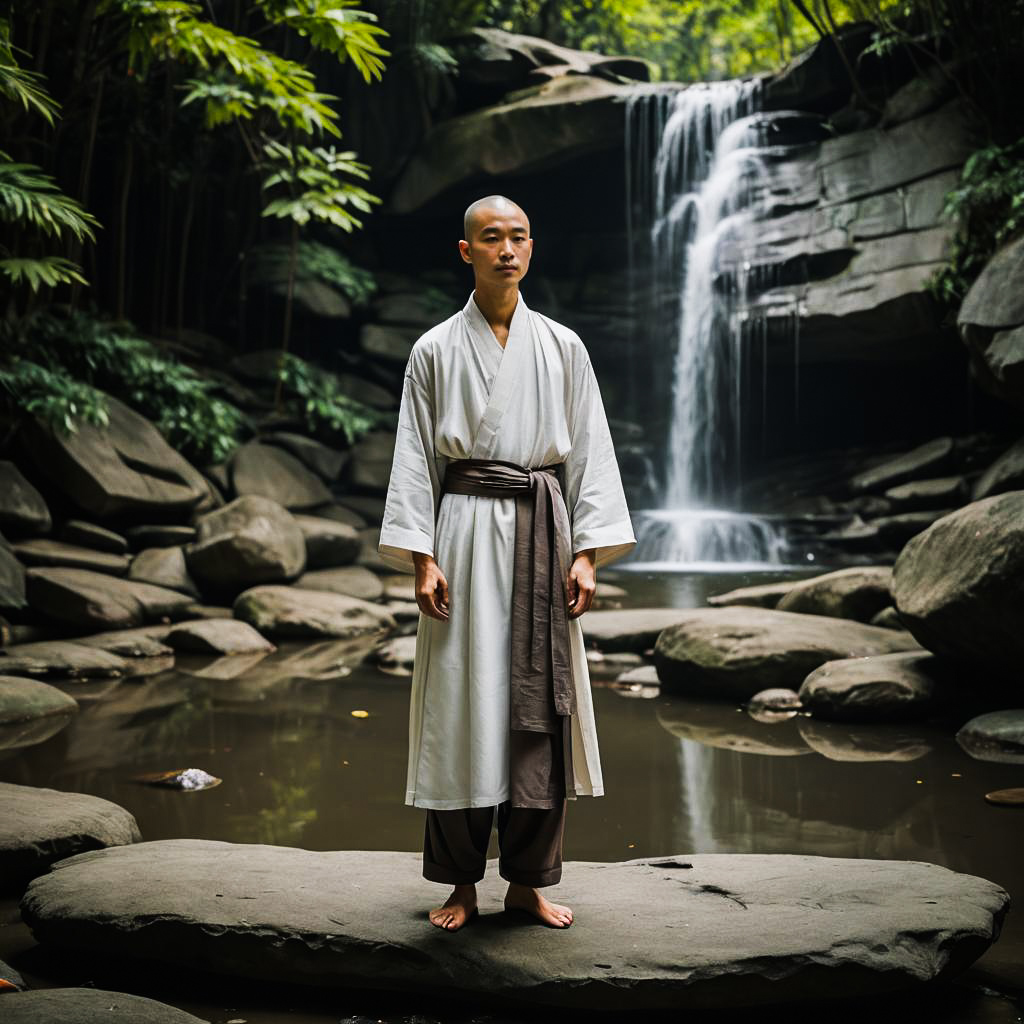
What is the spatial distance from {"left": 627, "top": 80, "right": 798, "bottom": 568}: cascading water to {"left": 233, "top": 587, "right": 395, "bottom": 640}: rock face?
4602mm

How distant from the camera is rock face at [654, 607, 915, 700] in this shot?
6.10 m

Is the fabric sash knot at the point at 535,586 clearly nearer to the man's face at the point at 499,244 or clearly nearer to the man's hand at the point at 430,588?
the man's hand at the point at 430,588

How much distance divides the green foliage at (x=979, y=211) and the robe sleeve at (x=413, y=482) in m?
8.13

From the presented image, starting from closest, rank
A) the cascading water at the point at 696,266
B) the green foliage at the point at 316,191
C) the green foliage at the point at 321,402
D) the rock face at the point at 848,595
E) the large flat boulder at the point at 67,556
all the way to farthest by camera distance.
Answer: the rock face at the point at 848,595, the large flat boulder at the point at 67,556, the green foliage at the point at 316,191, the green foliage at the point at 321,402, the cascading water at the point at 696,266

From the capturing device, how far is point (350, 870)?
309 centimetres

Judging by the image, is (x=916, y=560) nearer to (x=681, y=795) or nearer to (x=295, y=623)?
(x=681, y=795)

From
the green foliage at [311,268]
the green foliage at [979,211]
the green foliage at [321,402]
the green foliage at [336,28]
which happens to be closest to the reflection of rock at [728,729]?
the green foliage at [336,28]

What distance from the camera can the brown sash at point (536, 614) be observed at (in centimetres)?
270

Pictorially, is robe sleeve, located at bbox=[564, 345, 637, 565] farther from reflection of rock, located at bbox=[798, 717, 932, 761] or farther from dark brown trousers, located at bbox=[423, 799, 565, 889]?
reflection of rock, located at bbox=[798, 717, 932, 761]

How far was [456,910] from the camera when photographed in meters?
2.73

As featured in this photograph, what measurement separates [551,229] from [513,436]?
13.5m

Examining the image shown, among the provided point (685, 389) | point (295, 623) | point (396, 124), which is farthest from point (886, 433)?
point (295, 623)

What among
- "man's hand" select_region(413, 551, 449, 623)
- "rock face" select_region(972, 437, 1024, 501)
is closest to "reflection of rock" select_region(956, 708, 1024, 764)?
"man's hand" select_region(413, 551, 449, 623)

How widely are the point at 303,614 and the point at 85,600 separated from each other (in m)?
1.56
